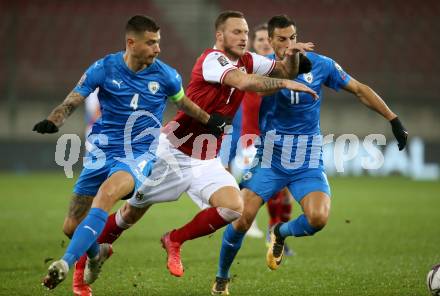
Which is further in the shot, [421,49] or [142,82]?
[421,49]

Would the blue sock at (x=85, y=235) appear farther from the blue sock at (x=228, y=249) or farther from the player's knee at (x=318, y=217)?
the player's knee at (x=318, y=217)

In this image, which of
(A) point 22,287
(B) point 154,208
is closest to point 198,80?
A: (A) point 22,287

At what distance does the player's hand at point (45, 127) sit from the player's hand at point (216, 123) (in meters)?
1.31

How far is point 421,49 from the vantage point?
2430 centimetres

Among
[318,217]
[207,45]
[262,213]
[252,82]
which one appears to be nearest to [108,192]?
[252,82]

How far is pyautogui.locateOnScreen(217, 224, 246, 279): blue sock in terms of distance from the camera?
6.75m

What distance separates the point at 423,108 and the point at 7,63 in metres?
11.7

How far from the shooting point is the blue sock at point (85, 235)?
554 centimetres

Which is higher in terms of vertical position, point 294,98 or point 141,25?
point 141,25

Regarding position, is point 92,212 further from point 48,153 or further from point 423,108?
point 423,108

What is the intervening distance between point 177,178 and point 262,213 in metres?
6.91

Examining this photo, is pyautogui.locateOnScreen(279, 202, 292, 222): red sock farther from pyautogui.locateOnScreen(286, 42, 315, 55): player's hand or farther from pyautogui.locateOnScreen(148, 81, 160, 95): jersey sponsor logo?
pyautogui.locateOnScreen(148, 81, 160, 95): jersey sponsor logo

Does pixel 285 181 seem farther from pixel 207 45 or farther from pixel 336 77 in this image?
pixel 207 45

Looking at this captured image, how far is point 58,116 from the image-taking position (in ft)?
19.0
